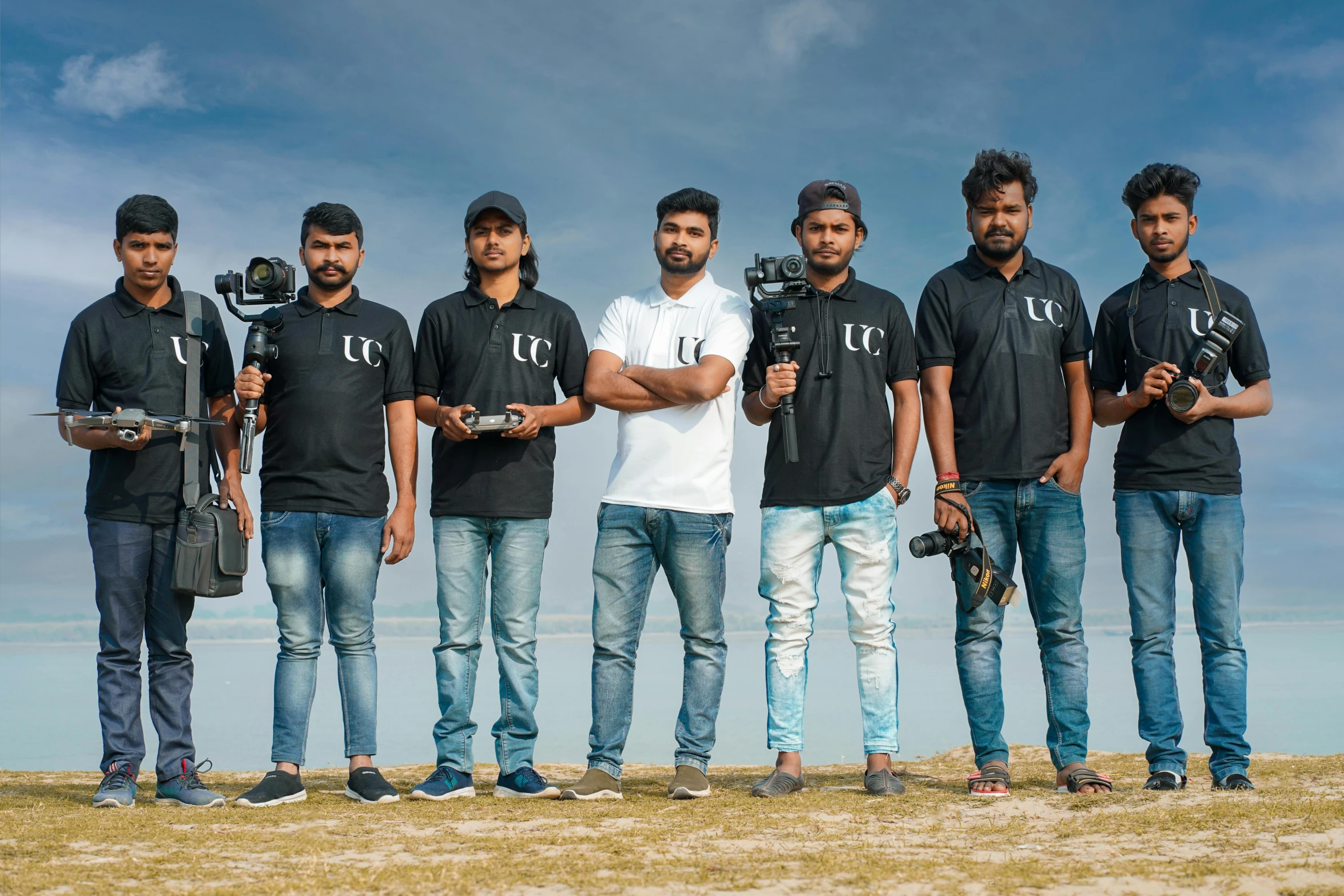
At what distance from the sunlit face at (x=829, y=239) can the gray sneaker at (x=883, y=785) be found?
247 centimetres

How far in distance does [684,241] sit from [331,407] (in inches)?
76.4

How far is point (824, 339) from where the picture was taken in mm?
5160

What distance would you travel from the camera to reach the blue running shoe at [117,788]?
507cm

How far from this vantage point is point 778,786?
16.3ft

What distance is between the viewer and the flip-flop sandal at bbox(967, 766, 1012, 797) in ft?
16.5

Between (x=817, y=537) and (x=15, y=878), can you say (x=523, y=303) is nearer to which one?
(x=817, y=537)

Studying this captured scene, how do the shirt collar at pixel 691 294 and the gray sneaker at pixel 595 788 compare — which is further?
the shirt collar at pixel 691 294

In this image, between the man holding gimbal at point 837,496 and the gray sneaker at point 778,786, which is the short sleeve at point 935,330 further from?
the gray sneaker at point 778,786

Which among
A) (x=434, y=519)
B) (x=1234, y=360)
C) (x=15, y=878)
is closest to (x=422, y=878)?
(x=15, y=878)

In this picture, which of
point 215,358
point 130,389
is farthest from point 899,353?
point 130,389

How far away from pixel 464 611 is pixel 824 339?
7.24 ft

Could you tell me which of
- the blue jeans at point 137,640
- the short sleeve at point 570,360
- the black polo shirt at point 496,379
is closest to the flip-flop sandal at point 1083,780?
the black polo shirt at point 496,379

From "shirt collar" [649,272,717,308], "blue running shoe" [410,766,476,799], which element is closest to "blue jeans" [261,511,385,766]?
"blue running shoe" [410,766,476,799]

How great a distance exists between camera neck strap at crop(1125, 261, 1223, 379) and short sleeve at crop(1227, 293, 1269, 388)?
0.64ft
